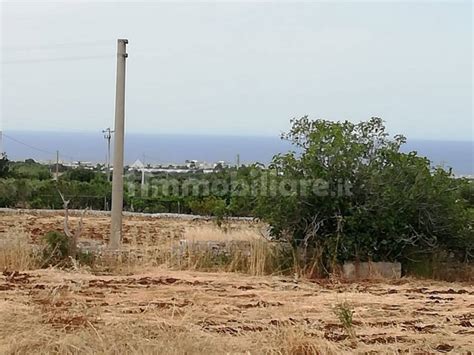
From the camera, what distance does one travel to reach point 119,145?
1453cm

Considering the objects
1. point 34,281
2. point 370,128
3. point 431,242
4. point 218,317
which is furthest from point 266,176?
point 218,317

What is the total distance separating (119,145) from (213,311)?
708cm

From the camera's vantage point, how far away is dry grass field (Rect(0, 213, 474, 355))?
231 inches

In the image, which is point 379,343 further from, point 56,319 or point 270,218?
point 270,218

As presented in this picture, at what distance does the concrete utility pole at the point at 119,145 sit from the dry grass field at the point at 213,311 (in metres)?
1.15

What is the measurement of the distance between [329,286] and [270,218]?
196cm

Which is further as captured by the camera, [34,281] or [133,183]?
[133,183]

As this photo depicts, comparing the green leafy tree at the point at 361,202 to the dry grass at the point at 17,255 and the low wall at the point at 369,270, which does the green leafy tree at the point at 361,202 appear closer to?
the low wall at the point at 369,270

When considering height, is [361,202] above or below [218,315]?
above

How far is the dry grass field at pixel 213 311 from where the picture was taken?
19.3ft

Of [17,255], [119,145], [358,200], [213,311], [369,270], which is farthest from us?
[119,145]

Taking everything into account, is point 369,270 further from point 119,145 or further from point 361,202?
point 119,145

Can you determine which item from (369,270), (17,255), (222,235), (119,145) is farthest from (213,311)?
(119,145)

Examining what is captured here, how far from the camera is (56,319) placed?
680 cm
